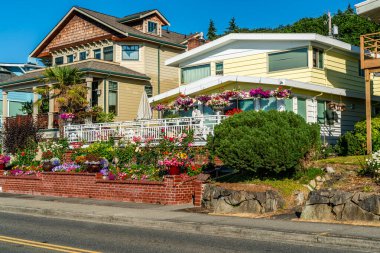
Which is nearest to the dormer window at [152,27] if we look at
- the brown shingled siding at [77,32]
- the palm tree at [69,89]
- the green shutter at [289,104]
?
the brown shingled siding at [77,32]

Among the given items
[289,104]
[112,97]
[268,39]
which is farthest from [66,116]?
[289,104]

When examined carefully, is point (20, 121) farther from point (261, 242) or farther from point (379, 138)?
point (261, 242)

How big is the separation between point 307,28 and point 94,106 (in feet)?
114

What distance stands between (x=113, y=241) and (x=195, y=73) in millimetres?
17788

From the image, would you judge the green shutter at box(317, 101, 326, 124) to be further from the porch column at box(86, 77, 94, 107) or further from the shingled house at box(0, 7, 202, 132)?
the porch column at box(86, 77, 94, 107)

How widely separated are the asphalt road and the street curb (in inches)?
10.8

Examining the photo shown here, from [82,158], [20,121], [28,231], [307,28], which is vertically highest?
[307,28]

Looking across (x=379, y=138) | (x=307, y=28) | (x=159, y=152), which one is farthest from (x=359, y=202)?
(x=307, y=28)

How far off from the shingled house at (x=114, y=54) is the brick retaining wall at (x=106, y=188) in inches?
347

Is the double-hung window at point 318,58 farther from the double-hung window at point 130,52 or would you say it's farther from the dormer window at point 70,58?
the dormer window at point 70,58

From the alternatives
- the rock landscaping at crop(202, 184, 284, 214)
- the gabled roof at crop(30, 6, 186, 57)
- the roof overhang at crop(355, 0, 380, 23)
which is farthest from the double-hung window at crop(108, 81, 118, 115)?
the rock landscaping at crop(202, 184, 284, 214)

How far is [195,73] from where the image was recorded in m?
27.8

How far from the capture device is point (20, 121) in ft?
89.4

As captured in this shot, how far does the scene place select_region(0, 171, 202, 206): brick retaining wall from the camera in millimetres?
16703
